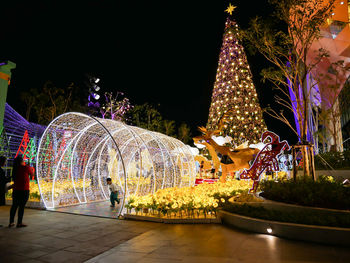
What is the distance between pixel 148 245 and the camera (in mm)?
4340

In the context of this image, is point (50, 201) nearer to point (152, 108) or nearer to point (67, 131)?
point (67, 131)

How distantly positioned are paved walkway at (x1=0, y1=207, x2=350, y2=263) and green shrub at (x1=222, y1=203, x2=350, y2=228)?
0.53 metres

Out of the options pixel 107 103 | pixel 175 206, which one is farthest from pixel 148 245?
pixel 107 103

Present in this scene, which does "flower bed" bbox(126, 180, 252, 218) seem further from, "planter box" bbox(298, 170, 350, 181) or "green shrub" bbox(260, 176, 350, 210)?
"planter box" bbox(298, 170, 350, 181)

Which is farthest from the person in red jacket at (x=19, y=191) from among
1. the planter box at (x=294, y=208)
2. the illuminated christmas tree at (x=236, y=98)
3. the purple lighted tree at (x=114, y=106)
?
the purple lighted tree at (x=114, y=106)

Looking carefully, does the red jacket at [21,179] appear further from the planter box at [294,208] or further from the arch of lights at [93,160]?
the planter box at [294,208]

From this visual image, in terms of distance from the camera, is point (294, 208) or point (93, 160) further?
point (93, 160)

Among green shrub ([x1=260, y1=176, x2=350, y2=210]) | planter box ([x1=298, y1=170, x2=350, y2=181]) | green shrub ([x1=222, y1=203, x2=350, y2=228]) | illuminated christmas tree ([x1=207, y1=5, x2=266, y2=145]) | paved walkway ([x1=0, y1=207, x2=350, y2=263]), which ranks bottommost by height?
paved walkway ([x1=0, y1=207, x2=350, y2=263])

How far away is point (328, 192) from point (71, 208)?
7.84m

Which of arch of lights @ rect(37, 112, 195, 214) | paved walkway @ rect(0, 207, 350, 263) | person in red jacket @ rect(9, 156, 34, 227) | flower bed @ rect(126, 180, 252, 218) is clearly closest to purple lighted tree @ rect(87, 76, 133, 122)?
arch of lights @ rect(37, 112, 195, 214)

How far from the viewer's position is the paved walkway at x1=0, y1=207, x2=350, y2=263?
12.1 ft

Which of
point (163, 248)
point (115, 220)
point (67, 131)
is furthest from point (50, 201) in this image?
point (163, 248)

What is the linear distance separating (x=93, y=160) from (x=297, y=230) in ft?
27.5

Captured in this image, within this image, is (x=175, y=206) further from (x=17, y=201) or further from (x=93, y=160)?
(x=93, y=160)
